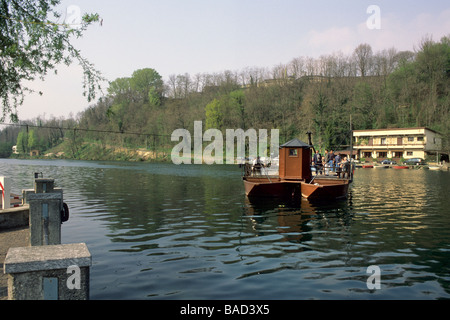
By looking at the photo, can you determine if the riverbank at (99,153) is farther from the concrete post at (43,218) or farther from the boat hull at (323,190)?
the concrete post at (43,218)

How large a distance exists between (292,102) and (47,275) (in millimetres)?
114461

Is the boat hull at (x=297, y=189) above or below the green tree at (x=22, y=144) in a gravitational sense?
below

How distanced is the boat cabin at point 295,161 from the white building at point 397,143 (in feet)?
209

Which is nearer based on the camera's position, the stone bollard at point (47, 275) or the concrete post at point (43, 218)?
the stone bollard at point (47, 275)

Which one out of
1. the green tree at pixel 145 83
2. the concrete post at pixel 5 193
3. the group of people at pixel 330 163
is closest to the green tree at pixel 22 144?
the green tree at pixel 145 83

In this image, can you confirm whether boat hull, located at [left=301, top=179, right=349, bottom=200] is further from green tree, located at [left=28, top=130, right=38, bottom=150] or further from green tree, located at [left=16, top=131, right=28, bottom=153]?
green tree, located at [left=16, top=131, right=28, bottom=153]

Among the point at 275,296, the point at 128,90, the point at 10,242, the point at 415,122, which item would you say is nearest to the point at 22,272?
the point at 275,296

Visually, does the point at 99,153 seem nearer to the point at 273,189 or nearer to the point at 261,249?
the point at 273,189

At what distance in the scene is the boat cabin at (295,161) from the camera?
89.9ft

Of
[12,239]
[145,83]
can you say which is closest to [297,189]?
[12,239]

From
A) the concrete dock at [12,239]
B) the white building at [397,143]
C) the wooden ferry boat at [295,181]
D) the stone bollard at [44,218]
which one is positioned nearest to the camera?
the stone bollard at [44,218]

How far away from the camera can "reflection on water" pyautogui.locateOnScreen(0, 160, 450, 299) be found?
8.82 m

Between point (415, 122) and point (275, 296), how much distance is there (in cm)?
9911

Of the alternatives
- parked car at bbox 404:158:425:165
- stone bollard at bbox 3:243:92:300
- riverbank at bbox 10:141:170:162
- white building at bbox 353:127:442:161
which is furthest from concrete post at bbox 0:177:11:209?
riverbank at bbox 10:141:170:162
